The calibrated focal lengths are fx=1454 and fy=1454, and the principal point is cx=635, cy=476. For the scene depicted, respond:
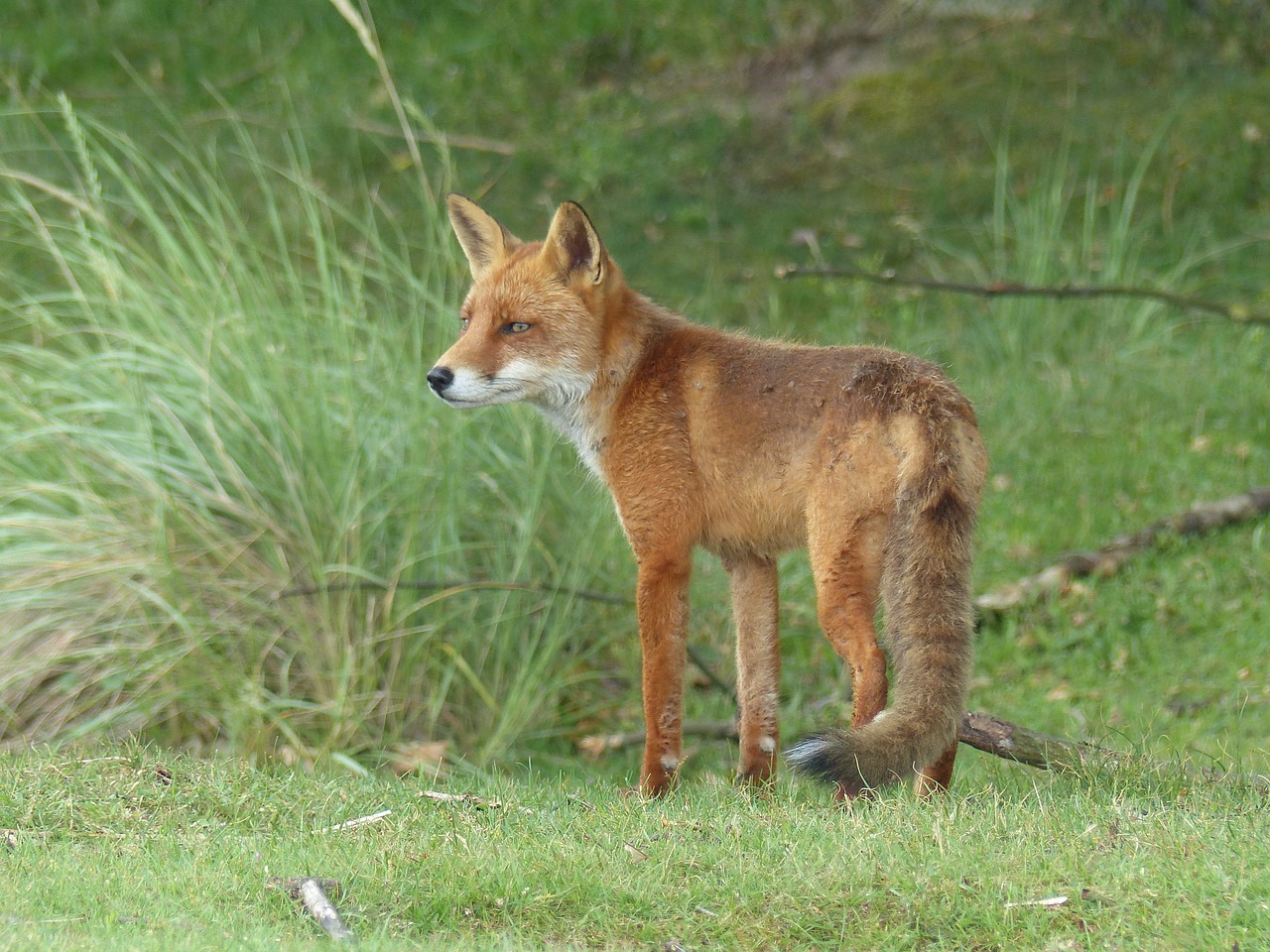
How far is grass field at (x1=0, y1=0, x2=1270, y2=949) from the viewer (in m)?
4.02

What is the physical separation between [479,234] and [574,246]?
0.57m

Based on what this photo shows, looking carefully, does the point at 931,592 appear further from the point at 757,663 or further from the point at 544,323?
the point at 544,323

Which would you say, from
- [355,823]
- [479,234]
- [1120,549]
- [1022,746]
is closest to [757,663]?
[1022,746]

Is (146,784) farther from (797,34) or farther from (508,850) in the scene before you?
(797,34)

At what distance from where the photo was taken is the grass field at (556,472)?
4.02 meters

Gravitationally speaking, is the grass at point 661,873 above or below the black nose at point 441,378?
below

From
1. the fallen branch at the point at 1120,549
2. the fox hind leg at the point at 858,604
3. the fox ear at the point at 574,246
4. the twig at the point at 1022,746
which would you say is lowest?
the fallen branch at the point at 1120,549

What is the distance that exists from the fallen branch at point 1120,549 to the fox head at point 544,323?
141 inches

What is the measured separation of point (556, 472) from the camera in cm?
795

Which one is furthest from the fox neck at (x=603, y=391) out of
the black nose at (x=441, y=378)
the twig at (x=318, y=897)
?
the twig at (x=318, y=897)

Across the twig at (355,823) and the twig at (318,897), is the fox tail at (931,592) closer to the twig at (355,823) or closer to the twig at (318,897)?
the twig at (355,823)

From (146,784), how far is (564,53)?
406 inches

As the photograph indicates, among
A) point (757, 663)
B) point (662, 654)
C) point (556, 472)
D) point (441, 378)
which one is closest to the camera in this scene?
point (441, 378)

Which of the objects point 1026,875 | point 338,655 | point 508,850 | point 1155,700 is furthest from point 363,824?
point 1155,700
